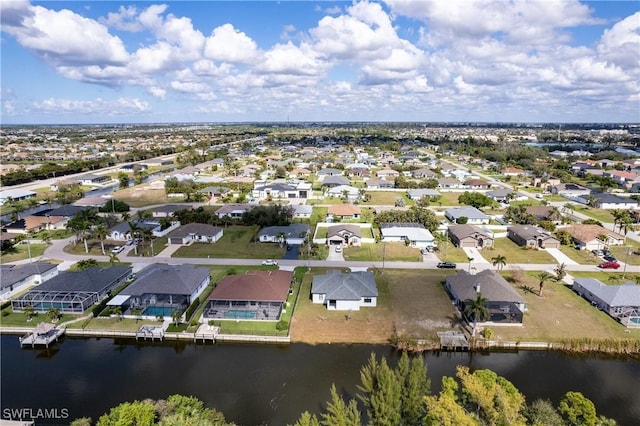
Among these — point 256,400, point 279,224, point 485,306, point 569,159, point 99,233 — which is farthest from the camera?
point 569,159

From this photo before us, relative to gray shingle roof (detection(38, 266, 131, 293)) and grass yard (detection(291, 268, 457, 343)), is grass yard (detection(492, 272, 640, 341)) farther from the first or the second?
gray shingle roof (detection(38, 266, 131, 293))

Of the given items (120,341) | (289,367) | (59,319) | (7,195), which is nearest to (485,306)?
(289,367)

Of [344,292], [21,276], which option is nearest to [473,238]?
[344,292]

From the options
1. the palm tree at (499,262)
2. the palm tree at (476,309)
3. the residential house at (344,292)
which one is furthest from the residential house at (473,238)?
the palm tree at (476,309)

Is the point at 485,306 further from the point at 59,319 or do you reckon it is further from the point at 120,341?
the point at 59,319

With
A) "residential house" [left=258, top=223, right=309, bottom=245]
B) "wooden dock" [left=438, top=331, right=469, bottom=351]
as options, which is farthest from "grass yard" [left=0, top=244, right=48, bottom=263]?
"wooden dock" [left=438, top=331, right=469, bottom=351]
